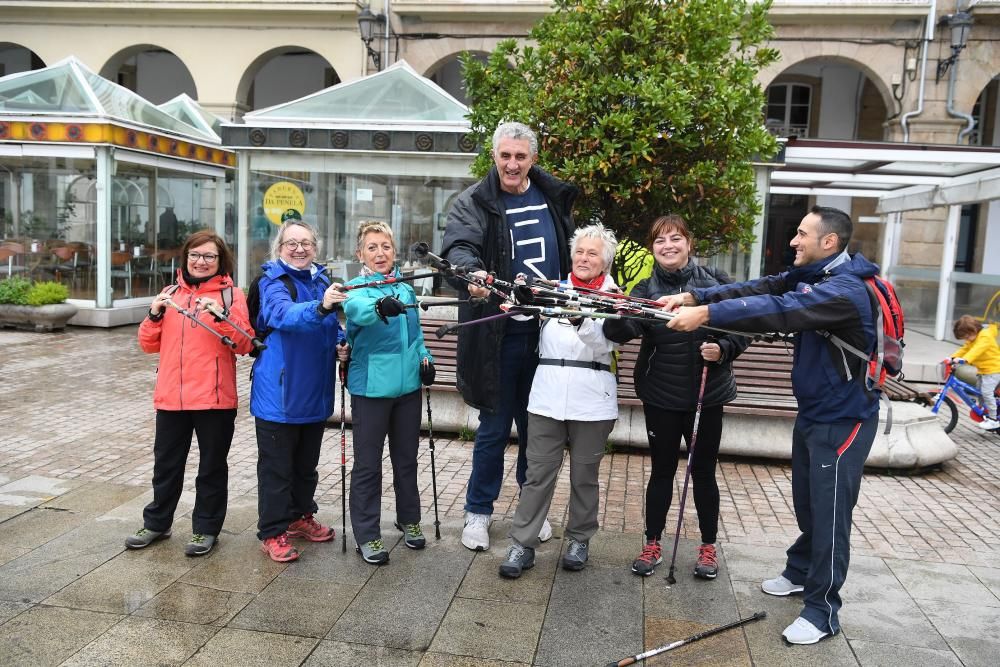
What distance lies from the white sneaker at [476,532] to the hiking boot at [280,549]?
0.91 meters

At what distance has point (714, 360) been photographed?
3.99 meters

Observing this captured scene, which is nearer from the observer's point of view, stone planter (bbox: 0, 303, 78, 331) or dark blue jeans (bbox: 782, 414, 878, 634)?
dark blue jeans (bbox: 782, 414, 878, 634)

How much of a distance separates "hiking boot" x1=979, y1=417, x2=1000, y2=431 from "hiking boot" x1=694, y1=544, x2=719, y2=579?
503cm

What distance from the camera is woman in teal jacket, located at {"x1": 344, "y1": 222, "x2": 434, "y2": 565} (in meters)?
4.16

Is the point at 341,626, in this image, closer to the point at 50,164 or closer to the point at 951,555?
the point at 951,555

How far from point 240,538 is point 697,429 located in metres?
2.53

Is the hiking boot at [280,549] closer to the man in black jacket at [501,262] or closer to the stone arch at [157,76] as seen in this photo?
the man in black jacket at [501,262]

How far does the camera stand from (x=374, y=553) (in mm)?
4211

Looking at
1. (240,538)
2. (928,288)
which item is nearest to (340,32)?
(928,288)

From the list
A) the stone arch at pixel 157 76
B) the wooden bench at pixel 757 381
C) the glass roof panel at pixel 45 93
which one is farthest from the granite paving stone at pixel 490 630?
the stone arch at pixel 157 76

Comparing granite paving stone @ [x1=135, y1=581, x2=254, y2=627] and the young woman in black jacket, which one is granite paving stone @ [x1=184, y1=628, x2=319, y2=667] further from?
the young woman in black jacket

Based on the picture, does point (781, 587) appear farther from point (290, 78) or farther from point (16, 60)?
point (16, 60)

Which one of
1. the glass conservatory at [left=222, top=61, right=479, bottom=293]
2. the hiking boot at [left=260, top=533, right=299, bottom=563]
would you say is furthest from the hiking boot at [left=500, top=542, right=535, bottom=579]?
the glass conservatory at [left=222, top=61, right=479, bottom=293]

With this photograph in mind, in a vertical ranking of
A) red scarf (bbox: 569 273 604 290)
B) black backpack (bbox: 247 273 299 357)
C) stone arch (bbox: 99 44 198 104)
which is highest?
stone arch (bbox: 99 44 198 104)
